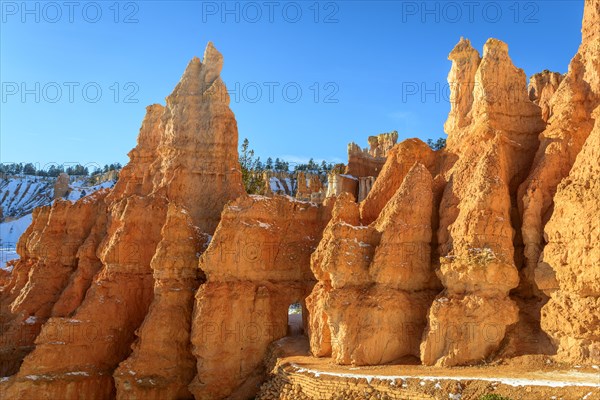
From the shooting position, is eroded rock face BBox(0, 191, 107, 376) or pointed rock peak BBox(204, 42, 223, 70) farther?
pointed rock peak BBox(204, 42, 223, 70)

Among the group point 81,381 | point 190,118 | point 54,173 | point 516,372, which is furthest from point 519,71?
point 54,173

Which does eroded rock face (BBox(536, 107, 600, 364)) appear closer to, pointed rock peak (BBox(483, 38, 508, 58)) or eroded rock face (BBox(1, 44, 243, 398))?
pointed rock peak (BBox(483, 38, 508, 58))

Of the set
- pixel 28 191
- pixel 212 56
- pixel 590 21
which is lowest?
pixel 590 21

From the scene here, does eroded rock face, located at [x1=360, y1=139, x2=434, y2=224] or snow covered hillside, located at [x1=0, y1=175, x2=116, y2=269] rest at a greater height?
snow covered hillside, located at [x1=0, y1=175, x2=116, y2=269]

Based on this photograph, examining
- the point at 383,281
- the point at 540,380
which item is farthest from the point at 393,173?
the point at 540,380

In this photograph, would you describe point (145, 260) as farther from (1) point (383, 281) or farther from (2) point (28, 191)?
(2) point (28, 191)

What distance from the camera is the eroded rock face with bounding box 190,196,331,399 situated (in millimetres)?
24250

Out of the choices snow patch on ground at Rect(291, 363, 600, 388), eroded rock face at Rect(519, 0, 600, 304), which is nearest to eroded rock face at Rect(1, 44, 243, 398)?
snow patch on ground at Rect(291, 363, 600, 388)

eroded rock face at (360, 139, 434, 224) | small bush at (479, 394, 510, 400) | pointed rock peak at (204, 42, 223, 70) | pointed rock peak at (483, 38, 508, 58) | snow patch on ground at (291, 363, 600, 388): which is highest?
pointed rock peak at (204, 42, 223, 70)

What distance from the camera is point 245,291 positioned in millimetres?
24781

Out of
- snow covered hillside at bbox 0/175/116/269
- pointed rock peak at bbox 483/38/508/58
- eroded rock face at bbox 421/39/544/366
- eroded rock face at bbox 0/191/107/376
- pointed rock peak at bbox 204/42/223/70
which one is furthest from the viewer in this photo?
snow covered hillside at bbox 0/175/116/269

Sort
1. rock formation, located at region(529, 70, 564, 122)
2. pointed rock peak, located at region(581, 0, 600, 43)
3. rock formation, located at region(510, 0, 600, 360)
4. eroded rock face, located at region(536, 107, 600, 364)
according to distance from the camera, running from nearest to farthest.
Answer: eroded rock face, located at region(536, 107, 600, 364) < rock formation, located at region(510, 0, 600, 360) < pointed rock peak, located at region(581, 0, 600, 43) < rock formation, located at region(529, 70, 564, 122)

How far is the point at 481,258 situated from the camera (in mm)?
18219

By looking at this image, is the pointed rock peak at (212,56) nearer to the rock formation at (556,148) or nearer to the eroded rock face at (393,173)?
the eroded rock face at (393,173)
